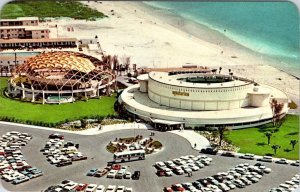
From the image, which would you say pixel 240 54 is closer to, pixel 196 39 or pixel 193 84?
pixel 196 39

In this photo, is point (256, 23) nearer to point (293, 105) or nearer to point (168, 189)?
point (293, 105)

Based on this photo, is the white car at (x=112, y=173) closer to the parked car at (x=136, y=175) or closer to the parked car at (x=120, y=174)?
the parked car at (x=120, y=174)

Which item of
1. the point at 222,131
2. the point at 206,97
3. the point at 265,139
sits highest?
the point at 206,97

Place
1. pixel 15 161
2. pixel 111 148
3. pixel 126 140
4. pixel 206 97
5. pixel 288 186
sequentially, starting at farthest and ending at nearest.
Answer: pixel 206 97 < pixel 126 140 < pixel 111 148 < pixel 15 161 < pixel 288 186

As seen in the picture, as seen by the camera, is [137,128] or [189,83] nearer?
[137,128]

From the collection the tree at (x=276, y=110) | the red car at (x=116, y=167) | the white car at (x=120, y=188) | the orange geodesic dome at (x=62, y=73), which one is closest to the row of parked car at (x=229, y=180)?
the white car at (x=120, y=188)

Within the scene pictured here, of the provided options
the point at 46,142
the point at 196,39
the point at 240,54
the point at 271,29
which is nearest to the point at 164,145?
the point at 46,142

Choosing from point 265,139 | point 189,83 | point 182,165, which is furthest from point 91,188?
point 189,83

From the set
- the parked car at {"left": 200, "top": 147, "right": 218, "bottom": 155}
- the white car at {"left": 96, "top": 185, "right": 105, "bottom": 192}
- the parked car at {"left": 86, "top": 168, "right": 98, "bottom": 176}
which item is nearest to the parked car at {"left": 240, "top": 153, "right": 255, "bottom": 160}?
the parked car at {"left": 200, "top": 147, "right": 218, "bottom": 155}
